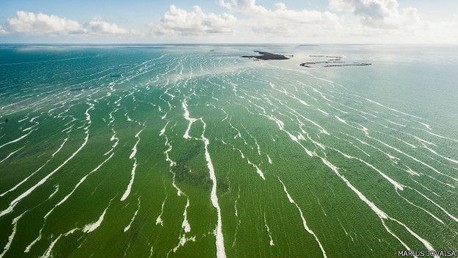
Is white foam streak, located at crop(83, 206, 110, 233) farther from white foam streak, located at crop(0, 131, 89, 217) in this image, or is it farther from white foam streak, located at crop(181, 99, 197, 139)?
Result: white foam streak, located at crop(181, 99, 197, 139)

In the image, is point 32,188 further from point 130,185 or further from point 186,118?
point 186,118

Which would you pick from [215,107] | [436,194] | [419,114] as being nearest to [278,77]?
[215,107]

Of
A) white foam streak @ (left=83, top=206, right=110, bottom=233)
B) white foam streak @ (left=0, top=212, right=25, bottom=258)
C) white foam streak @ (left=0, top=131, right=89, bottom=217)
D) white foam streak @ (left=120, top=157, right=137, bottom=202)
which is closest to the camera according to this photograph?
white foam streak @ (left=0, top=212, right=25, bottom=258)

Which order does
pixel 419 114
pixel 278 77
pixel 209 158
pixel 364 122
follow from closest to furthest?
pixel 209 158, pixel 364 122, pixel 419 114, pixel 278 77

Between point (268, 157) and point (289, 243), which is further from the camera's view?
point (268, 157)

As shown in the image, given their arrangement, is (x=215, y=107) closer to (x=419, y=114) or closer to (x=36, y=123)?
(x=36, y=123)

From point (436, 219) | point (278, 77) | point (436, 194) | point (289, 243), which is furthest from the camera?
point (278, 77)

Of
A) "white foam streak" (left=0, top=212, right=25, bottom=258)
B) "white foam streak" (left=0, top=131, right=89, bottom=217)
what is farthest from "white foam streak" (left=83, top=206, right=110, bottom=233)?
"white foam streak" (left=0, top=131, right=89, bottom=217)

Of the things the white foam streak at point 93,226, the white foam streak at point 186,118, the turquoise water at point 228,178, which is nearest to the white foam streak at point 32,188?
the turquoise water at point 228,178
